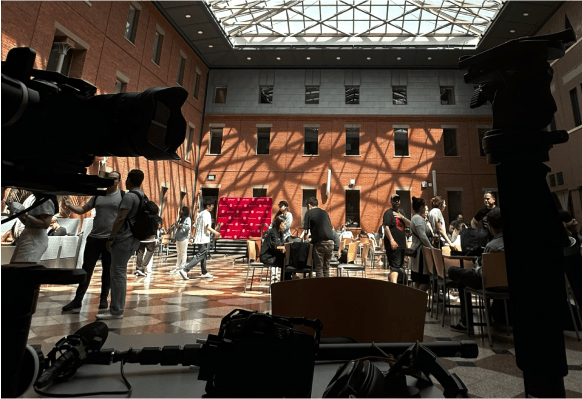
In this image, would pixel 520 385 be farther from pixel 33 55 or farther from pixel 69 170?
pixel 33 55

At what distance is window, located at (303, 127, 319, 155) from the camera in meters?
16.3

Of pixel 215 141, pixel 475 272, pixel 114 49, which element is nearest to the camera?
pixel 475 272

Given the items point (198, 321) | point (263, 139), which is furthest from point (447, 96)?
point (198, 321)

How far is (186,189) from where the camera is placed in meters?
15.4

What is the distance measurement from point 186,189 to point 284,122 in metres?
5.77

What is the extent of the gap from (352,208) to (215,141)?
767cm

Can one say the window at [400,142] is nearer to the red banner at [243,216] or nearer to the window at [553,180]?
the window at [553,180]

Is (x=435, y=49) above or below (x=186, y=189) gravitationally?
above

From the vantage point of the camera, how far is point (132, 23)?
38.2ft

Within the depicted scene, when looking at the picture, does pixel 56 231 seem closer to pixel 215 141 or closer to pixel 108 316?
pixel 108 316

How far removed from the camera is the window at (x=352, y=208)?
15352mm

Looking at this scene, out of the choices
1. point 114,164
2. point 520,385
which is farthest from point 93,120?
point 114,164

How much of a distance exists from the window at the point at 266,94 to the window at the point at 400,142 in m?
6.48

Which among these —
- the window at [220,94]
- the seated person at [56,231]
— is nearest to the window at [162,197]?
the window at [220,94]
